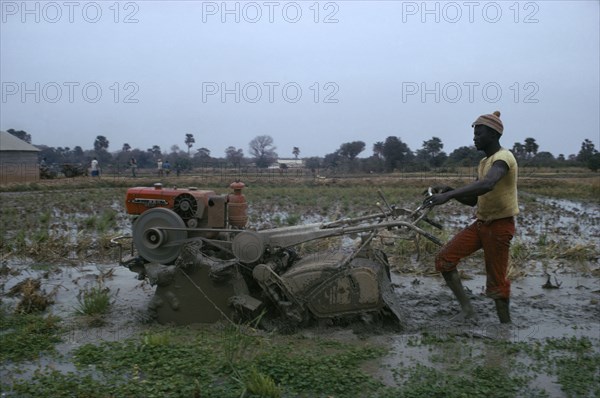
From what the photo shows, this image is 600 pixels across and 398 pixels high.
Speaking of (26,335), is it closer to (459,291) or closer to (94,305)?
(94,305)

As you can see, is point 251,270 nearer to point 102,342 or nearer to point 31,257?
point 102,342

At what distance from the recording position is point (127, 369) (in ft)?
13.3

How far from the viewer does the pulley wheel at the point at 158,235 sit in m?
5.48

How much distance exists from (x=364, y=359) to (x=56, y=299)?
13.0ft

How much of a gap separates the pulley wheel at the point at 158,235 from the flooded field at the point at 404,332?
2.09 feet

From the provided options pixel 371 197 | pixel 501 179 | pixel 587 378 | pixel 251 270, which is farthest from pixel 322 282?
pixel 371 197

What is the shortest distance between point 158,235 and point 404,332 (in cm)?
259

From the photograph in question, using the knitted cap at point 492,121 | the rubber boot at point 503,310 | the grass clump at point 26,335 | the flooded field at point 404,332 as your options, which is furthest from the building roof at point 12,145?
the rubber boot at point 503,310

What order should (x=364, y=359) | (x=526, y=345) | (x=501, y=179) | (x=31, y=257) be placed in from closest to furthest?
(x=364, y=359) < (x=526, y=345) < (x=501, y=179) < (x=31, y=257)

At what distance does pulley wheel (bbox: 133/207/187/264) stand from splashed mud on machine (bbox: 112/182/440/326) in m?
0.01

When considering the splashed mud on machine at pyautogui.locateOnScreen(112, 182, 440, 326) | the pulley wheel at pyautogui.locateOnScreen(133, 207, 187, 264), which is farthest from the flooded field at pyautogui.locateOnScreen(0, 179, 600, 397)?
the pulley wheel at pyautogui.locateOnScreen(133, 207, 187, 264)

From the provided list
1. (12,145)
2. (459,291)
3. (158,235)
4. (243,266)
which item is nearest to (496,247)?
(459,291)

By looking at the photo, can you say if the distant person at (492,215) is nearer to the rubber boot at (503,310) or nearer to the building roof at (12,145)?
the rubber boot at (503,310)

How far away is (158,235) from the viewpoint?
215 inches
